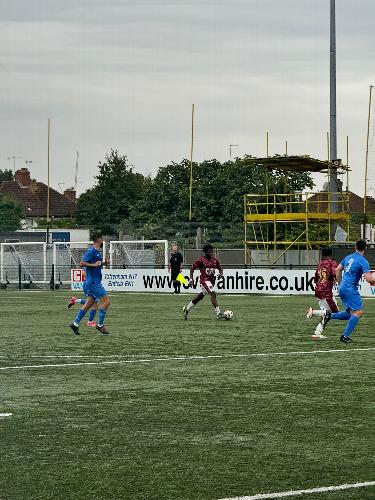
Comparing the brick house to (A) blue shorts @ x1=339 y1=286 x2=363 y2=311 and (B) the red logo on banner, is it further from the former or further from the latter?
(A) blue shorts @ x1=339 y1=286 x2=363 y2=311

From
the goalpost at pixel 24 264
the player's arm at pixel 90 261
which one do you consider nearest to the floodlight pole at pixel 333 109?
the goalpost at pixel 24 264

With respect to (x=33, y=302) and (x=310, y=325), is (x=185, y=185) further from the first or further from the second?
(x=310, y=325)

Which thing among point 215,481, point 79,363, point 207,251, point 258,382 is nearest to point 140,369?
point 79,363

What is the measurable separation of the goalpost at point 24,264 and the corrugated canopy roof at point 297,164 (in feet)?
47.7

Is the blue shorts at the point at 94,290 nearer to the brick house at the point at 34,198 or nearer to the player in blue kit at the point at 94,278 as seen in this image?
the player in blue kit at the point at 94,278

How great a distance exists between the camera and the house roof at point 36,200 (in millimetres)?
138375

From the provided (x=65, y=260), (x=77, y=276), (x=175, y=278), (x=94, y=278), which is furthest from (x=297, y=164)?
(x=94, y=278)

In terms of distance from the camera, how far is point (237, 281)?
144 feet

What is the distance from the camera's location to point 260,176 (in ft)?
287

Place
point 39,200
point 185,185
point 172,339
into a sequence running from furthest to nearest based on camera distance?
1. point 39,200
2. point 185,185
3. point 172,339

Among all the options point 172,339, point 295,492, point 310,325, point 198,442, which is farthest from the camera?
point 310,325

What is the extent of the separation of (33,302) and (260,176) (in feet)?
168

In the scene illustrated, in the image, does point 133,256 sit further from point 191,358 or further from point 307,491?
point 307,491

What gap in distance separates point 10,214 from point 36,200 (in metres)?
26.9
